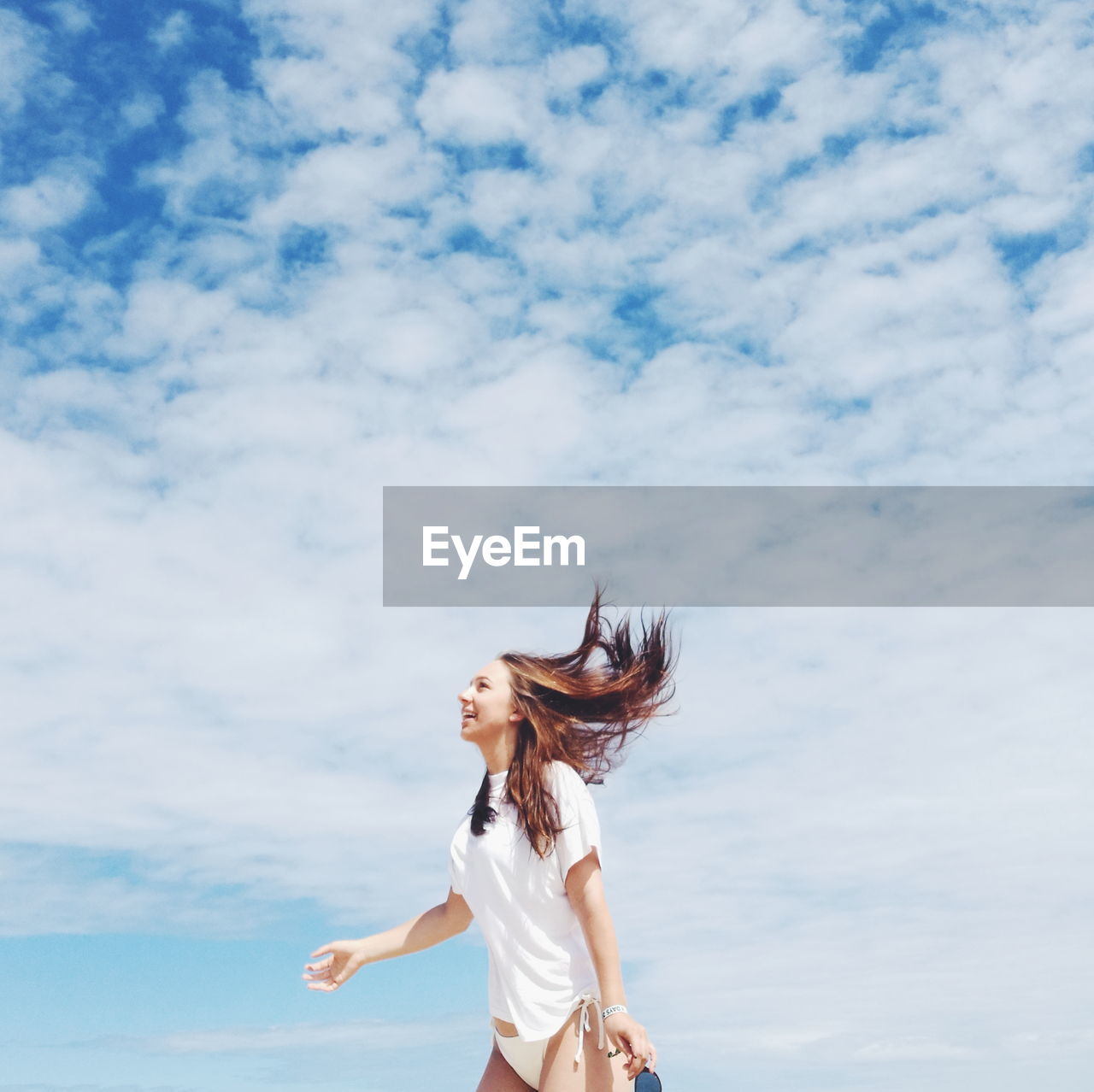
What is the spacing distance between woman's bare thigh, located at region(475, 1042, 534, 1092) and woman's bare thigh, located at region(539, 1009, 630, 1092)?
27 cm

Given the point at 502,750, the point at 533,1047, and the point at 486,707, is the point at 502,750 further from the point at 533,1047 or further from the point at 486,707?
the point at 533,1047

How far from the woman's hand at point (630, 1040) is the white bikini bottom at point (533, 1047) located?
0.11 metres

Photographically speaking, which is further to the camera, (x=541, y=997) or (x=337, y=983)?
(x=337, y=983)

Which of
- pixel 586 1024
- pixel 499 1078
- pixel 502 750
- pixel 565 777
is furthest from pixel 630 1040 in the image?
pixel 502 750

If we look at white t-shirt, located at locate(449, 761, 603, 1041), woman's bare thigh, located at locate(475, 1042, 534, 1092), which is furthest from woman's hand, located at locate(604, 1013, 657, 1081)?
woman's bare thigh, located at locate(475, 1042, 534, 1092)

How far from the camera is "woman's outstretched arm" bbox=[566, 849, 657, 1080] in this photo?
243 inches

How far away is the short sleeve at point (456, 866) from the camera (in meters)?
6.96

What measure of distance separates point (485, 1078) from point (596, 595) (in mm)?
2784

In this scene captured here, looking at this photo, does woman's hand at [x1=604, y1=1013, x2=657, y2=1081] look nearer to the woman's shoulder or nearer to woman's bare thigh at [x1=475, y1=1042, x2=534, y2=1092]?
woman's bare thigh at [x1=475, y1=1042, x2=534, y2=1092]

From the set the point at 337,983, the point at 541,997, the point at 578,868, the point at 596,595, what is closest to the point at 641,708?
the point at 596,595

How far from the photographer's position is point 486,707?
7.02 m

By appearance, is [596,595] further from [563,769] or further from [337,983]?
[337,983]

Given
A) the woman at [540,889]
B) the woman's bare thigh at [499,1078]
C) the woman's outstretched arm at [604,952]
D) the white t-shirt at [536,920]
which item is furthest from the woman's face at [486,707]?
the woman's bare thigh at [499,1078]

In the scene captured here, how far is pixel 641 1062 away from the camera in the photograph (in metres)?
6.15
